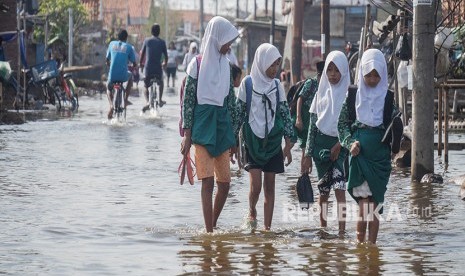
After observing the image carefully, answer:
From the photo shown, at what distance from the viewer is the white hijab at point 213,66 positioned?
10508 millimetres

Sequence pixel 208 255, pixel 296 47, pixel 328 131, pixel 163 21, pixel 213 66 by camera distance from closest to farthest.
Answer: pixel 208 255 → pixel 213 66 → pixel 328 131 → pixel 296 47 → pixel 163 21

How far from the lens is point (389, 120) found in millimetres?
9797

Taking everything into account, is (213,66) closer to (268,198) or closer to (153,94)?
(268,198)

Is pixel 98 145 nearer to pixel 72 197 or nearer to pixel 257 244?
pixel 72 197

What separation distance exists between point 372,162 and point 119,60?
15.6 meters

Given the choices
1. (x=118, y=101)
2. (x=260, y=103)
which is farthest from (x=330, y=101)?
(x=118, y=101)

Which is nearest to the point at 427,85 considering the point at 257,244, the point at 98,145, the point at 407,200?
the point at 407,200

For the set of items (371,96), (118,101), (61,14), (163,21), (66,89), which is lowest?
(66,89)

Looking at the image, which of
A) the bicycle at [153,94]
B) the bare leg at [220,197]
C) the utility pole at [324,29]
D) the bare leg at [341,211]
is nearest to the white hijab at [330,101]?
the bare leg at [341,211]

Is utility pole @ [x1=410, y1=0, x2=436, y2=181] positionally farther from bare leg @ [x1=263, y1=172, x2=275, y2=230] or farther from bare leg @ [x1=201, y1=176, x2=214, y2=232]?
bare leg @ [x1=201, y1=176, x2=214, y2=232]

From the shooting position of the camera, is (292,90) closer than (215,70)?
No

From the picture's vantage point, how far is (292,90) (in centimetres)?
1305

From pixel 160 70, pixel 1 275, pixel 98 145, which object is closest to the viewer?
pixel 1 275

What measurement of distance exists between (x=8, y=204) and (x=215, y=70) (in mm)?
3010
